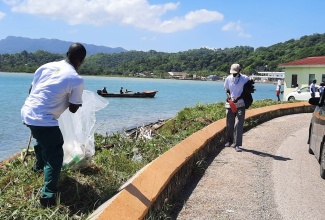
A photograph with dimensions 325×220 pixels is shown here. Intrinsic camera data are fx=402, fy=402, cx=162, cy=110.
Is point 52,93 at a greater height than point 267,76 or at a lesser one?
greater

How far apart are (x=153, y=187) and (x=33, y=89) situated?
1691 mm

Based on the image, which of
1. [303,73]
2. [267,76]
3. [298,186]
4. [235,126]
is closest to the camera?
[298,186]

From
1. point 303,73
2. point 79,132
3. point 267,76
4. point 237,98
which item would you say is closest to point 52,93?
point 79,132

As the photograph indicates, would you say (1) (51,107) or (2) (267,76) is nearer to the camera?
(1) (51,107)

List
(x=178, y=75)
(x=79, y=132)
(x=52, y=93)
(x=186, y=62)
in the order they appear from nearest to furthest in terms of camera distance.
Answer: (x=52, y=93) → (x=79, y=132) → (x=178, y=75) → (x=186, y=62)

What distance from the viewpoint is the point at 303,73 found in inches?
1245

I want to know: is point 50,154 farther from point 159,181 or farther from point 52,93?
point 159,181

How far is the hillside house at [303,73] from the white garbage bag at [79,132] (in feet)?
90.5

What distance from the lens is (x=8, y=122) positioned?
25.5m

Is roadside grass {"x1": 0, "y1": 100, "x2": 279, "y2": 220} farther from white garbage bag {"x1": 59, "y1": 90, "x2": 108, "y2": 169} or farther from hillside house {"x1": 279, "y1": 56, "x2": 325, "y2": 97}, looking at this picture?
hillside house {"x1": 279, "y1": 56, "x2": 325, "y2": 97}

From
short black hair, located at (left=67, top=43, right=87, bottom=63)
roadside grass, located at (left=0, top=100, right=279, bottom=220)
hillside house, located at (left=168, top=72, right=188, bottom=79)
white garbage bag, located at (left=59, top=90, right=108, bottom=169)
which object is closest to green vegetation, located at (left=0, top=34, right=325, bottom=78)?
hillside house, located at (left=168, top=72, right=188, bottom=79)

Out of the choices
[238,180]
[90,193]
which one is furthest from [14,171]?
[238,180]

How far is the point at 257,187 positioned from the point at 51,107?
3.43 m

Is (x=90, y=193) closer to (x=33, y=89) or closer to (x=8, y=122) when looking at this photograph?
(x=33, y=89)
